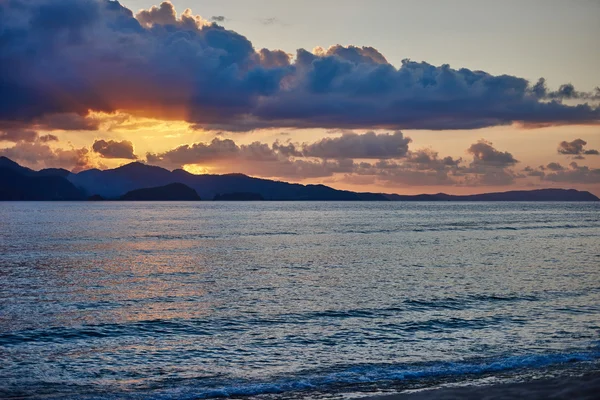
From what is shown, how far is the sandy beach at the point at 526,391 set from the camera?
Result: 16641 mm

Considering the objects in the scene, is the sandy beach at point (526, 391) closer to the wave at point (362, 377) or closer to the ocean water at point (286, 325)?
the ocean water at point (286, 325)

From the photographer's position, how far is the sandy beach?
16.6m

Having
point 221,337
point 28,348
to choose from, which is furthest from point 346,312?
point 28,348

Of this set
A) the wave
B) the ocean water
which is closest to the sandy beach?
the ocean water

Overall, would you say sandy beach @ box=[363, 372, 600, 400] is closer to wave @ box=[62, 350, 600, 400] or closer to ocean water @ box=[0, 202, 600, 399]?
ocean water @ box=[0, 202, 600, 399]

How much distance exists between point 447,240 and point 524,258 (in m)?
26.6

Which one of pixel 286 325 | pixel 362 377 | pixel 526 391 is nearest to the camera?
pixel 526 391

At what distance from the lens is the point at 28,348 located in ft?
82.3

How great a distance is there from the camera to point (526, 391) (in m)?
17.4

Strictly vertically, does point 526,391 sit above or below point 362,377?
above

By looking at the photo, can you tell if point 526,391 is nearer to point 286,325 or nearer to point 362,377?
point 362,377

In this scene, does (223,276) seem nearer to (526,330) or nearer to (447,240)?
(526,330)

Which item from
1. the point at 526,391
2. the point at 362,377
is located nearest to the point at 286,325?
the point at 362,377

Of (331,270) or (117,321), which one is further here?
(331,270)
